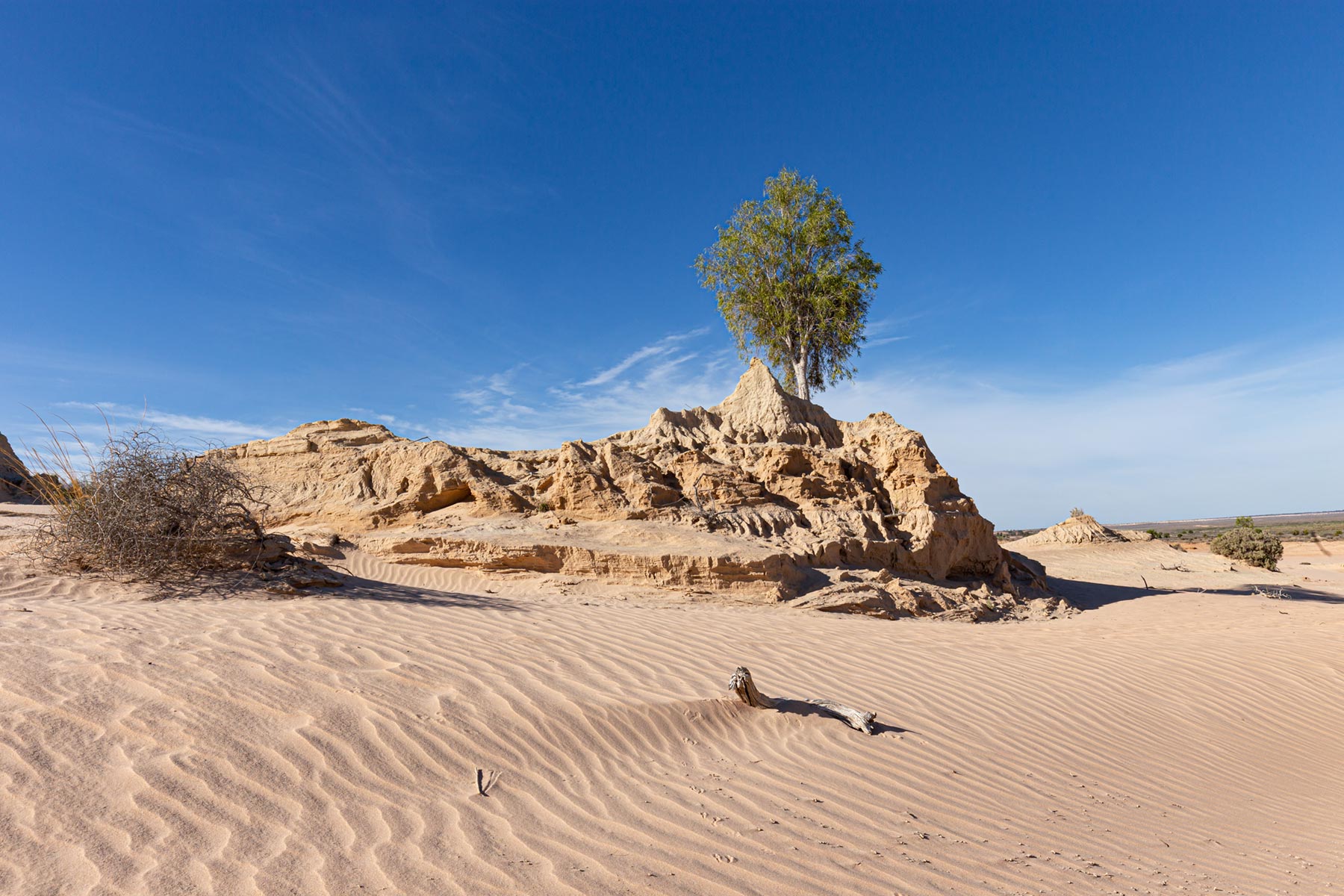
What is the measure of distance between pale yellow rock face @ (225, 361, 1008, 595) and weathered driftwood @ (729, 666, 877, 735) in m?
5.06

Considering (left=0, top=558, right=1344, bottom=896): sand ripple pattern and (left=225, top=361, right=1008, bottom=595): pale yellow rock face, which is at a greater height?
(left=225, top=361, right=1008, bottom=595): pale yellow rock face

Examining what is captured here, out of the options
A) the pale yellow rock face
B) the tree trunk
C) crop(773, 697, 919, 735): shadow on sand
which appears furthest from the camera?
the tree trunk

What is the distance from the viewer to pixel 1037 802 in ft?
13.4

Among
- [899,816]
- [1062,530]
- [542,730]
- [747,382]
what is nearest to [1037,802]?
[899,816]

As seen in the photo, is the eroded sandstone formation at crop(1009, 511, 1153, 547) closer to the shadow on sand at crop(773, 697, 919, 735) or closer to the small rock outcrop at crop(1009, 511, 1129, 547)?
the small rock outcrop at crop(1009, 511, 1129, 547)

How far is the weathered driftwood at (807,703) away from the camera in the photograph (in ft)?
15.3

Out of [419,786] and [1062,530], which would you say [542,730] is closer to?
[419,786]

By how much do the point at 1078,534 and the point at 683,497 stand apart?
19.8 meters

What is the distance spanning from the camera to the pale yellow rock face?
1068 cm

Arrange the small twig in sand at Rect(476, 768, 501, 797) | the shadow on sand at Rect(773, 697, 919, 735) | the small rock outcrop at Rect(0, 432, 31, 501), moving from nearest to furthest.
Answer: the small twig in sand at Rect(476, 768, 501, 797) → the shadow on sand at Rect(773, 697, 919, 735) → the small rock outcrop at Rect(0, 432, 31, 501)

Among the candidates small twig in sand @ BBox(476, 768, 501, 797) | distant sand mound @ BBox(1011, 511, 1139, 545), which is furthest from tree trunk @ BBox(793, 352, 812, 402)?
small twig in sand @ BBox(476, 768, 501, 797)

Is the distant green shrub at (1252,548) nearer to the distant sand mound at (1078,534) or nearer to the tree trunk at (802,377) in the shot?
the distant sand mound at (1078,534)

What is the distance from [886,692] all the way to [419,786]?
12.3 feet

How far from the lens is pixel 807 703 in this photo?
495 centimetres
